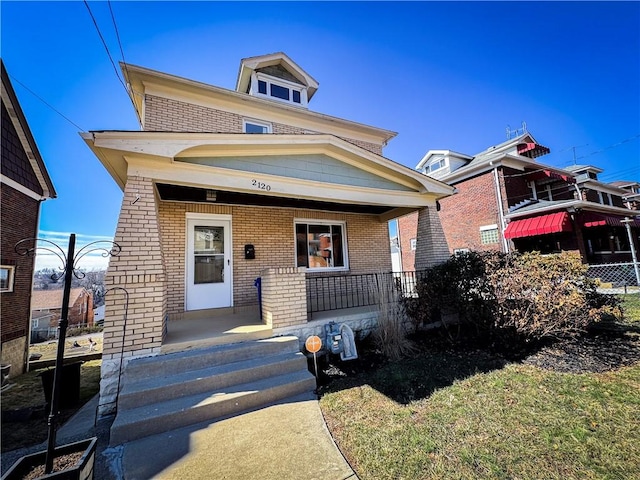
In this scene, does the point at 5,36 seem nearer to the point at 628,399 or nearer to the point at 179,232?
the point at 179,232

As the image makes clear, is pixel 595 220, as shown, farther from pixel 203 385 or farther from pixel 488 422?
pixel 203 385

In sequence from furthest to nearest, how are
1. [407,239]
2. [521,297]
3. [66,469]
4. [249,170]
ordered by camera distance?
[407,239] < [249,170] < [521,297] < [66,469]

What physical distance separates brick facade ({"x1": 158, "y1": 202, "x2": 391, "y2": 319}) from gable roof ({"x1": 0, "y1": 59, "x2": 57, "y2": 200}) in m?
6.61

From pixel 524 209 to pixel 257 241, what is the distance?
14792 millimetres

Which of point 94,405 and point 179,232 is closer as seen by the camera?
point 94,405

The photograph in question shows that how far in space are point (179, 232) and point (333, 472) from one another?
5.98 m

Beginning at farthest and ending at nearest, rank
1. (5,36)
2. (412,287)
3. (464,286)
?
(412,287) → (464,286) → (5,36)

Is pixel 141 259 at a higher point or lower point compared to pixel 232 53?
lower

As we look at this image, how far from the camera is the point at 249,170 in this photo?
5.20 m

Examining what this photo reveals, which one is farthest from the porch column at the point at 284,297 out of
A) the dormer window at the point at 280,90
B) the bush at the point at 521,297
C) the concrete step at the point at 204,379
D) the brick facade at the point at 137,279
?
the dormer window at the point at 280,90

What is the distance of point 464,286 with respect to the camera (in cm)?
584

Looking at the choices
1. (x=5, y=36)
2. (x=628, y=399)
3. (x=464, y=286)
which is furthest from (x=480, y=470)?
(x=5, y=36)

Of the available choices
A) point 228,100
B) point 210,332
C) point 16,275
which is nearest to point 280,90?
point 228,100

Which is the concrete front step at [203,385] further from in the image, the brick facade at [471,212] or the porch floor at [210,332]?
the brick facade at [471,212]
